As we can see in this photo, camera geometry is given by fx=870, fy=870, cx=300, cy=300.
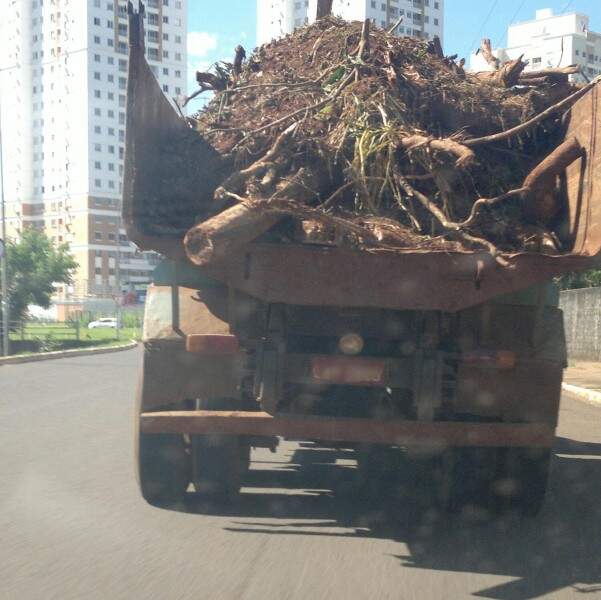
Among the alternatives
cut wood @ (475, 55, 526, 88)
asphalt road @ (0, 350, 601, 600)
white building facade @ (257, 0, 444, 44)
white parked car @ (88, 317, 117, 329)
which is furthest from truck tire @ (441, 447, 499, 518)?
white parked car @ (88, 317, 117, 329)

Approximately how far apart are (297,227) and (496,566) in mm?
2200

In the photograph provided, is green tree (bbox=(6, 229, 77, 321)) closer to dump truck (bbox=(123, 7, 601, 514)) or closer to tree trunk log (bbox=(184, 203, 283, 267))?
dump truck (bbox=(123, 7, 601, 514))

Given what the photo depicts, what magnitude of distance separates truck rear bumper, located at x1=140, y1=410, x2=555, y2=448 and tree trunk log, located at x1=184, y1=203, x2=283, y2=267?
103 centimetres

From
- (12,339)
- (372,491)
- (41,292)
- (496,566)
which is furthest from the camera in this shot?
(41,292)

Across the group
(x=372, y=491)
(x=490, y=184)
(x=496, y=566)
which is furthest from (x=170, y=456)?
(x=490, y=184)

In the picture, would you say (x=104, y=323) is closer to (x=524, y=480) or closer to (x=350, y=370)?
(x=524, y=480)

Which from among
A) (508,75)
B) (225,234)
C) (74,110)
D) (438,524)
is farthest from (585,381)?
(74,110)

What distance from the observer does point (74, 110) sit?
83.4 metres

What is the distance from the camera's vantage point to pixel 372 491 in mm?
6754

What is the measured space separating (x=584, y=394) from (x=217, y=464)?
10.9 metres

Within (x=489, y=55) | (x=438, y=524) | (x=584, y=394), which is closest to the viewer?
(x=438, y=524)

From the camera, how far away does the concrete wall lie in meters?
22.6

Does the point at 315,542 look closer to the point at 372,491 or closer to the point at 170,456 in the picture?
the point at 170,456

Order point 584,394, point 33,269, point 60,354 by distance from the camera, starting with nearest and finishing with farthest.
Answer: point 584,394 → point 60,354 → point 33,269
